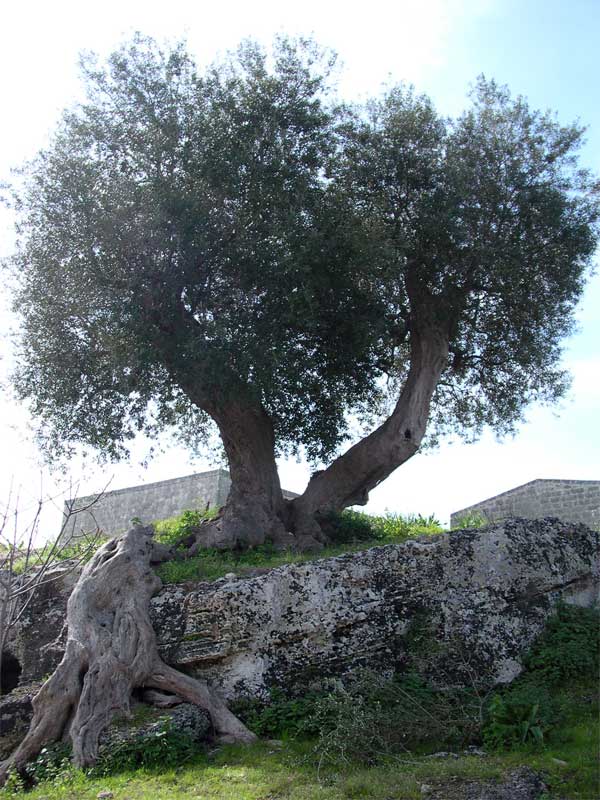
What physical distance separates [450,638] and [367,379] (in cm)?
713

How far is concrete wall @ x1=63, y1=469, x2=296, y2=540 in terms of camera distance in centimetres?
2325

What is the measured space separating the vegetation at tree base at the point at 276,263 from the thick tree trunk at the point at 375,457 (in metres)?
0.04

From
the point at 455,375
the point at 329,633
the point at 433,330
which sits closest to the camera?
the point at 329,633

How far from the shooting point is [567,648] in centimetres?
1107

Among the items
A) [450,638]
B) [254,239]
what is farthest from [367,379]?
[450,638]

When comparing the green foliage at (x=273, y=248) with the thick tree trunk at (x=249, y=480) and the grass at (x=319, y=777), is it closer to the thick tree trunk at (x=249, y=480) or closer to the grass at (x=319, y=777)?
the thick tree trunk at (x=249, y=480)

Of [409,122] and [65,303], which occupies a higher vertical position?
[409,122]

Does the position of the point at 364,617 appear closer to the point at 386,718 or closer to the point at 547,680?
the point at 386,718

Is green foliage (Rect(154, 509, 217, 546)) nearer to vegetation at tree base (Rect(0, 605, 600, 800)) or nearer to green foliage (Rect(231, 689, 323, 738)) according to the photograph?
green foliage (Rect(231, 689, 323, 738))

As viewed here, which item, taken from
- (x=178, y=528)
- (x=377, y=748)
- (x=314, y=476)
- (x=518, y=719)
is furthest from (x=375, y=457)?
(x=377, y=748)

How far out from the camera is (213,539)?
47.2ft

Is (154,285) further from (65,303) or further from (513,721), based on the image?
(513,721)

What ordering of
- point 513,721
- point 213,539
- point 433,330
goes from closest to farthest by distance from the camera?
point 513,721
point 213,539
point 433,330

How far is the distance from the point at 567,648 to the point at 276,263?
8.17 metres
